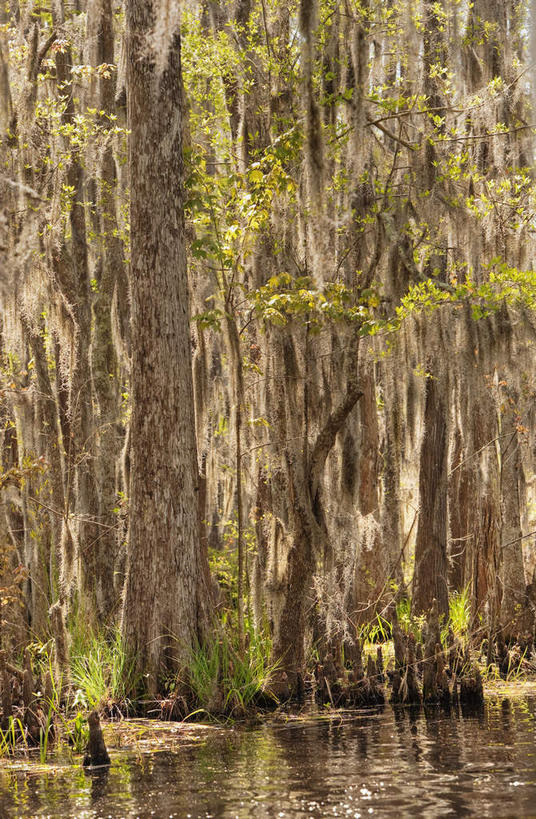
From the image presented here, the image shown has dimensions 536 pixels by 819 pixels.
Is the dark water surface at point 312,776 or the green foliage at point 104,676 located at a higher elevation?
the green foliage at point 104,676

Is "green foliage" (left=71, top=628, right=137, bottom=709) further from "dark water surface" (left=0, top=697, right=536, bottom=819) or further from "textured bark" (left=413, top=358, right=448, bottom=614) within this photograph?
"textured bark" (left=413, top=358, right=448, bottom=614)

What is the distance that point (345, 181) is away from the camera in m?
11.6

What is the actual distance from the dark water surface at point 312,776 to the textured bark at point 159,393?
1389 millimetres

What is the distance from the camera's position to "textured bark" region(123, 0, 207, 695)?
33.2 feet

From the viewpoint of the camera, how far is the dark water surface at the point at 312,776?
6.05m

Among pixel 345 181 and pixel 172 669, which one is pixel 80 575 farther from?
pixel 345 181

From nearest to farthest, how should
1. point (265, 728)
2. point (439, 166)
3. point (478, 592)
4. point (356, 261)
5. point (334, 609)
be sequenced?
point (265, 728) → point (334, 609) → point (439, 166) → point (356, 261) → point (478, 592)

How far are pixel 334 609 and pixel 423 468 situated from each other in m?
2.62

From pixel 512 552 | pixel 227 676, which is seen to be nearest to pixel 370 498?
pixel 512 552

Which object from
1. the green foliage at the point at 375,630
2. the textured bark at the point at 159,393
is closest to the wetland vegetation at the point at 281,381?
the textured bark at the point at 159,393

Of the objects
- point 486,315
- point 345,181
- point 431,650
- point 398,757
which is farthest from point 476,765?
point 345,181

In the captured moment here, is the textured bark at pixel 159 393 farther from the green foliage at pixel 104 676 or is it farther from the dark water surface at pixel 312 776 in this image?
the dark water surface at pixel 312 776

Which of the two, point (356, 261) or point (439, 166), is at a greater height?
point (439, 166)

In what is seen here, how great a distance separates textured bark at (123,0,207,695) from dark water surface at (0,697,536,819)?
4.56 ft
